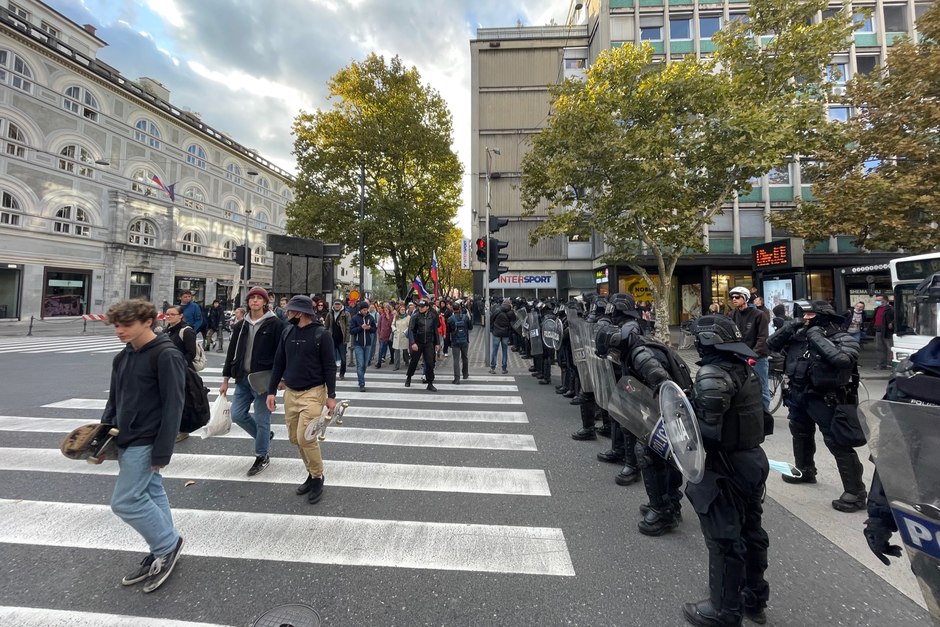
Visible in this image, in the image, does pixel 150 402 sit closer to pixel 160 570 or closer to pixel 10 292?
pixel 160 570

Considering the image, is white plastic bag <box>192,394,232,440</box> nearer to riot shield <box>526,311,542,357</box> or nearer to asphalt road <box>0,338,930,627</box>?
asphalt road <box>0,338,930,627</box>

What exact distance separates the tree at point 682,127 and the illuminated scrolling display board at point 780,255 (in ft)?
7.44

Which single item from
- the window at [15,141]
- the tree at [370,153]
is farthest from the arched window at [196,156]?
the tree at [370,153]

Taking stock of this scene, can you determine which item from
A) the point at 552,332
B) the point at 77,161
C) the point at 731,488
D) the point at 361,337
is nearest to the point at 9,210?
the point at 77,161

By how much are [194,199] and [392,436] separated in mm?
41979

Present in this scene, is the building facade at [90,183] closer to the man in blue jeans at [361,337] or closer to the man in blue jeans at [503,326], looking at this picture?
the man in blue jeans at [361,337]

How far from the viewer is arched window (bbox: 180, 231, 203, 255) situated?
3575 centimetres

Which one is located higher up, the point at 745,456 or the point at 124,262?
the point at 124,262

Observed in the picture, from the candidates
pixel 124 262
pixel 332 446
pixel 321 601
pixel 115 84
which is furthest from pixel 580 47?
pixel 124 262

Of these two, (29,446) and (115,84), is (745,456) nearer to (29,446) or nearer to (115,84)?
(29,446)

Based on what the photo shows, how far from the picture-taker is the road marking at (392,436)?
16.6 ft

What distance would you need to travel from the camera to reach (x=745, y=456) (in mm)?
2184

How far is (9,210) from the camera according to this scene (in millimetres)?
23562

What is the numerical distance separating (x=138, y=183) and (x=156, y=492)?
1557 inches
